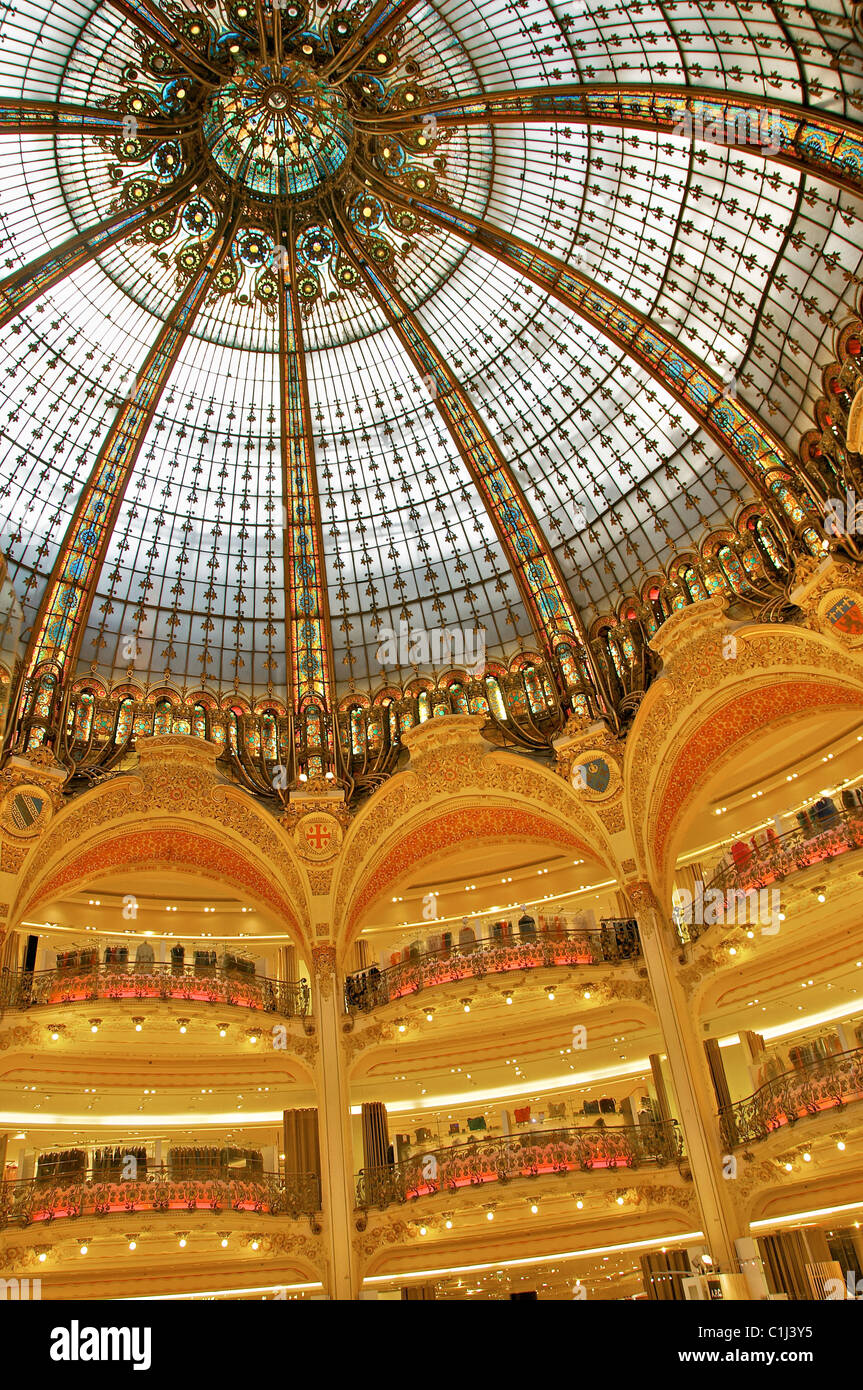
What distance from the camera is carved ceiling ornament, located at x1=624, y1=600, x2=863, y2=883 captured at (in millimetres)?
28047

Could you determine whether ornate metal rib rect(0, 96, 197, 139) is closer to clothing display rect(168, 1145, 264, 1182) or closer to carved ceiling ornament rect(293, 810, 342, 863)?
carved ceiling ornament rect(293, 810, 342, 863)

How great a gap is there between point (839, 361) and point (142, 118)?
19.4 metres

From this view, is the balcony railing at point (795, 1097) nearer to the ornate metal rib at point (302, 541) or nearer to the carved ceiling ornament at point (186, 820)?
the carved ceiling ornament at point (186, 820)

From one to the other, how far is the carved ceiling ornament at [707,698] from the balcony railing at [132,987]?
12482 millimetres

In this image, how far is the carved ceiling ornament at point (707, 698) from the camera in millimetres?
28047

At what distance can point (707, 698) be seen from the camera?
29.5 meters

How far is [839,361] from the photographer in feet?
83.5

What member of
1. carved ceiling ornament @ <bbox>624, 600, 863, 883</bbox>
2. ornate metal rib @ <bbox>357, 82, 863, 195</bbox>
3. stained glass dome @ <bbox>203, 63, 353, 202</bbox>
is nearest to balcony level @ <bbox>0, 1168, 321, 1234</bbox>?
carved ceiling ornament @ <bbox>624, 600, 863, 883</bbox>

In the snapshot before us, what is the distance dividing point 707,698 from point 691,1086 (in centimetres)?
1070

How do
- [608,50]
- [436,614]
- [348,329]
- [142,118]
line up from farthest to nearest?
[436,614] → [348,329] → [142,118] → [608,50]

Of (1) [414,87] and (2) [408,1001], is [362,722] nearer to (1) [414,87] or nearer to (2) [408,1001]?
(2) [408,1001]
